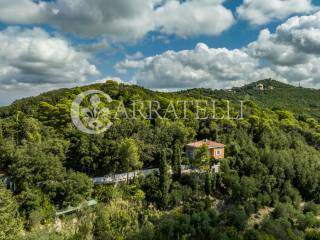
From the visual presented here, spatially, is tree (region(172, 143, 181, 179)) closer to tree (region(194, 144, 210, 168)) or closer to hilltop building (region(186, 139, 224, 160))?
tree (region(194, 144, 210, 168))

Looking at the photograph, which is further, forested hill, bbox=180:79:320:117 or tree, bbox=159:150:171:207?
forested hill, bbox=180:79:320:117

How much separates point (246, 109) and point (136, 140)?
987 inches

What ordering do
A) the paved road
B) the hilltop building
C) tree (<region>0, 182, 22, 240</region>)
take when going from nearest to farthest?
tree (<region>0, 182, 22, 240</region>) → the paved road → the hilltop building

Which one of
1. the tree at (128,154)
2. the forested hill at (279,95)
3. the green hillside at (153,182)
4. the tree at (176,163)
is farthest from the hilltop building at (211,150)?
the forested hill at (279,95)

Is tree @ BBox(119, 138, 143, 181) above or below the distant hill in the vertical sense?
below

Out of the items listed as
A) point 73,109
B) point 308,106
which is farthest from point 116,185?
point 308,106

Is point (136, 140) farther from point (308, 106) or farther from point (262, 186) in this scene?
point (308, 106)

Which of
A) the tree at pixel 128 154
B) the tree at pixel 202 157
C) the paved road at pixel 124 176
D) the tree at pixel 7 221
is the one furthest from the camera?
the tree at pixel 202 157

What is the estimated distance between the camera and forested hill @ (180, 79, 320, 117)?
246 ft

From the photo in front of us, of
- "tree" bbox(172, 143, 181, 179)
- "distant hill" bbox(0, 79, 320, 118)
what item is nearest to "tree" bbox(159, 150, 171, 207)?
"tree" bbox(172, 143, 181, 179)

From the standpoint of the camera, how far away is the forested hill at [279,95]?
75031 millimetres

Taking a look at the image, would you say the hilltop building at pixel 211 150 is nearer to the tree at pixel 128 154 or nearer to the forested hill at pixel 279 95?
the tree at pixel 128 154

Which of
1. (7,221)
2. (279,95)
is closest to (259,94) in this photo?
(279,95)

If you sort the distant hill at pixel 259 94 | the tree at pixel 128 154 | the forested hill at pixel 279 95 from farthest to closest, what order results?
the forested hill at pixel 279 95
the distant hill at pixel 259 94
the tree at pixel 128 154
